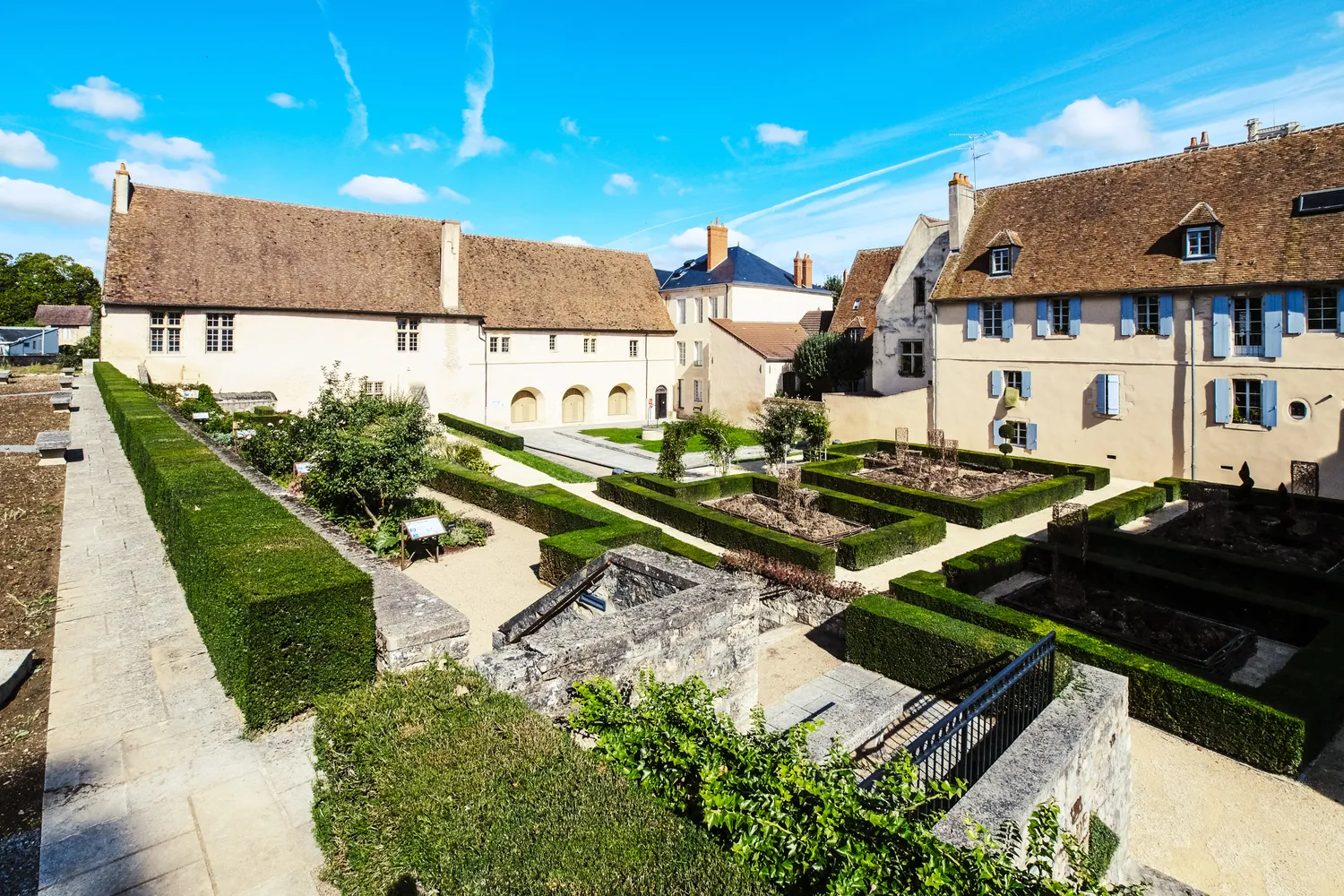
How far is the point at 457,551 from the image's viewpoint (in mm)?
14617

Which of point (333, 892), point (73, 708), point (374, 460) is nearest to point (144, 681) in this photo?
point (73, 708)

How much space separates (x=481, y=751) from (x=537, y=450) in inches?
946

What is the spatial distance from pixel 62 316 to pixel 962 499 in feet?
247

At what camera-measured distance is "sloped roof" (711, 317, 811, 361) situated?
33.9m

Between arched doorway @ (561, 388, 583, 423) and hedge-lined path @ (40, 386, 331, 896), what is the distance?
28.3 m

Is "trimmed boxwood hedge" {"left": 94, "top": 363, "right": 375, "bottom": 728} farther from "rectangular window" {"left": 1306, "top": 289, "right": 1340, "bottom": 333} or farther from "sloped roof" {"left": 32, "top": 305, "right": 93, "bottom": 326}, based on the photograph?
"sloped roof" {"left": 32, "top": 305, "right": 93, "bottom": 326}

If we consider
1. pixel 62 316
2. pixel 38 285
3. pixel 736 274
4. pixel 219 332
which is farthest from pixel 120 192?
pixel 38 285

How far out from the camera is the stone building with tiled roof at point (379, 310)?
27484 mm

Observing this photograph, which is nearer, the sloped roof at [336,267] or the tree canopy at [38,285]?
the sloped roof at [336,267]

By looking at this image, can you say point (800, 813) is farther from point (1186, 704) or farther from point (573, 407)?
point (573, 407)

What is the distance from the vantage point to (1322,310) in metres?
18.2

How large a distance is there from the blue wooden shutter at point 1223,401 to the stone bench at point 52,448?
2827 cm

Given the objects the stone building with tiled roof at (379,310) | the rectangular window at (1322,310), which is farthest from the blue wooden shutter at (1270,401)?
the stone building with tiled roof at (379,310)

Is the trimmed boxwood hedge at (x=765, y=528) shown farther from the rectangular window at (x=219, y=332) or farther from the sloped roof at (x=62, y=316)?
the sloped roof at (x=62, y=316)
